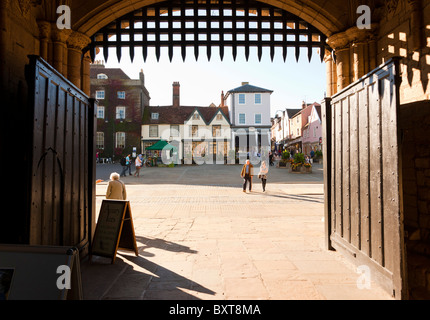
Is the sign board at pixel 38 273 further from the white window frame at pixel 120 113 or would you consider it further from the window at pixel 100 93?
the window at pixel 100 93

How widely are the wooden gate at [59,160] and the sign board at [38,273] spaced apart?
0.93 m

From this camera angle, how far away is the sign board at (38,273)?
1.99 meters

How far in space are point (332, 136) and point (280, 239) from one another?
205 centimetres

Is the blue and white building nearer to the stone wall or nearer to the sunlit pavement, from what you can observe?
the sunlit pavement

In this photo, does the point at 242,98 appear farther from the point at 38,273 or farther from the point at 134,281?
the point at 38,273

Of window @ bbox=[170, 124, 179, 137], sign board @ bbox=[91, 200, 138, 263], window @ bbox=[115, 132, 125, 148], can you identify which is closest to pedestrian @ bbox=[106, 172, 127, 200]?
sign board @ bbox=[91, 200, 138, 263]

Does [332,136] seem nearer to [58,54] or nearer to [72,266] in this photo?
[72,266]

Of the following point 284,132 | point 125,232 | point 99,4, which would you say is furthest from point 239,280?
point 284,132

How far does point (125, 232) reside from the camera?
475 cm

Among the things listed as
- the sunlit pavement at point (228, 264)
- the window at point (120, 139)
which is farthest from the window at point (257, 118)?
the sunlit pavement at point (228, 264)

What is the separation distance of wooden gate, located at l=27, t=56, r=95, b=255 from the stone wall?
4177 millimetres

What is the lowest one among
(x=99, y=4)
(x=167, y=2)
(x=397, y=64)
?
(x=397, y=64)

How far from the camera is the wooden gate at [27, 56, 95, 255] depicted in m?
3.03

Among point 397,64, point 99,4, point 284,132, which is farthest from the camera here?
point 284,132
